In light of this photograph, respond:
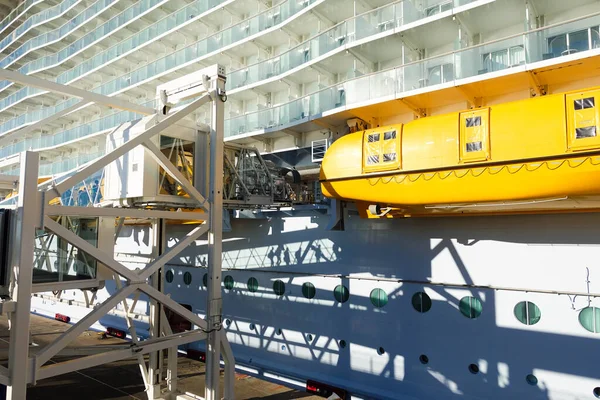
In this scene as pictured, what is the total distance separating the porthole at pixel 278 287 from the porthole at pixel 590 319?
22.0 ft

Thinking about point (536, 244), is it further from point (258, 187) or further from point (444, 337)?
point (258, 187)

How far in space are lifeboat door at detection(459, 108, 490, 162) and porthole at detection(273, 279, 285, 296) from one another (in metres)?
6.11

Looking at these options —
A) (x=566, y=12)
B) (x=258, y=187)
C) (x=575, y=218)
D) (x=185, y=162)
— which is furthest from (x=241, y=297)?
(x=566, y=12)

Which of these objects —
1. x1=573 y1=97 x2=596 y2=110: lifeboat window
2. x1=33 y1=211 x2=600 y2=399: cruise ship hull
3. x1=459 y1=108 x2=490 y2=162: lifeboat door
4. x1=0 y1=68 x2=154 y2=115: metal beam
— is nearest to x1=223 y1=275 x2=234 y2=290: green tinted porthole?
x1=33 y1=211 x2=600 y2=399: cruise ship hull

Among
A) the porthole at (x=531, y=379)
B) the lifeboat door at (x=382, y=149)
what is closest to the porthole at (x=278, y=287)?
the lifeboat door at (x=382, y=149)

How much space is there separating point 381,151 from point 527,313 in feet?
13.5

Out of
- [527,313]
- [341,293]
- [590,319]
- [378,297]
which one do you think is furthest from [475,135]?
[341,293]

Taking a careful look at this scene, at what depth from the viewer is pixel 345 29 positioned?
A: 1141 centimetres

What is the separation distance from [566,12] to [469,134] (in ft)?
14.6

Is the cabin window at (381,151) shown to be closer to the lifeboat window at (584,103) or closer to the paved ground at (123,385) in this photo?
the lifeboat window at (584,103)

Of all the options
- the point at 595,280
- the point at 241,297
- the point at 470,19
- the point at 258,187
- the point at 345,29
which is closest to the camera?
the point at 595,280

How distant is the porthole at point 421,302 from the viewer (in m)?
8.95

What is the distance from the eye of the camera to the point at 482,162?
6.95 meters

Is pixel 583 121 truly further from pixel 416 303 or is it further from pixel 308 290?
pixel 308 290
